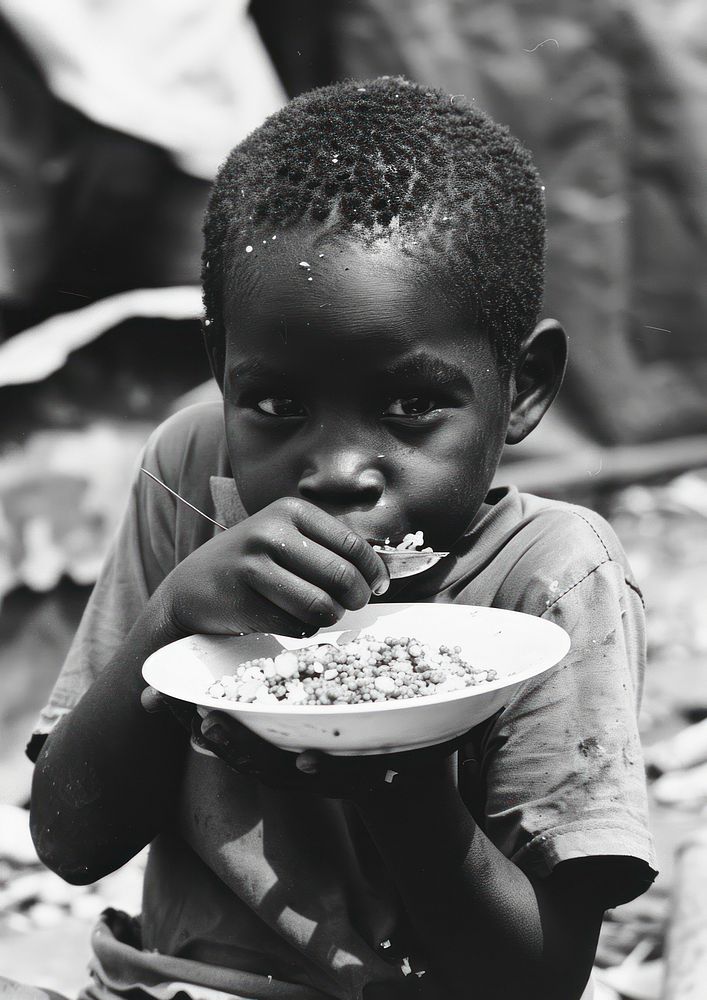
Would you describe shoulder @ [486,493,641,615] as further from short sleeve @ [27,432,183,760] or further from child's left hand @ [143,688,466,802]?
short sleeve @ [27,432,183,760]

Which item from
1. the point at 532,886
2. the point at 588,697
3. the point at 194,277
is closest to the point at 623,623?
the point at 588,697

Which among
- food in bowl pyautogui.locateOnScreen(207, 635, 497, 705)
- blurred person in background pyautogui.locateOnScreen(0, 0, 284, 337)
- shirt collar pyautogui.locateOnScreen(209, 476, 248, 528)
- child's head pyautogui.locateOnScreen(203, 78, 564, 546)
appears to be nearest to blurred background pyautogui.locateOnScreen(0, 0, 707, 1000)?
blurred person in background pyautogui.locateOnScreen(0, 0, 284, 337)

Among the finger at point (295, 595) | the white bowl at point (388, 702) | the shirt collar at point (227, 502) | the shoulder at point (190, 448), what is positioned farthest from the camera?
the shoulder at point (190, 448)

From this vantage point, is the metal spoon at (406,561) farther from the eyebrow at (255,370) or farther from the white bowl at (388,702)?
the eyebrow at (255,370)

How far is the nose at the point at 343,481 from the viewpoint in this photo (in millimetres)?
1278

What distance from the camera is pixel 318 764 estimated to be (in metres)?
1.06

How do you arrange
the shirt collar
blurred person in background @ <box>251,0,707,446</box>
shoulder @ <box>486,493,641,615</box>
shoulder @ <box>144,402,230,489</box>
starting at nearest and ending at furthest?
shoulder @ <box>486,493,641,615</box> → the shirt collar → shoulder @ <box>144,402,230,489</box> → blurred person in background @ <box>251,0,707,446</box>

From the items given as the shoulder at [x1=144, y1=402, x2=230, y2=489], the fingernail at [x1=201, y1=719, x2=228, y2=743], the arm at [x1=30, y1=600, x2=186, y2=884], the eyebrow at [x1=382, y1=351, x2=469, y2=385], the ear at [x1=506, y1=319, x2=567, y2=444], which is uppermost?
the eyebrow at [x1=382, y1=351, x2=469, y2=385]

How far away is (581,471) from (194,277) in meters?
1.30

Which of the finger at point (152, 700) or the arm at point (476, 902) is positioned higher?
the finger at point (152, 700)

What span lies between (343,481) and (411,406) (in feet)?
0.46

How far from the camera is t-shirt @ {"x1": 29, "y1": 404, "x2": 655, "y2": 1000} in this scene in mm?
1314

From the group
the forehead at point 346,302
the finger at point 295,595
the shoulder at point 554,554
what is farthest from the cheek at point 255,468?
the shoulder at point 554,554

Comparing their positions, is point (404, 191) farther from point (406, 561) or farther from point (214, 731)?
point (214, 731)
